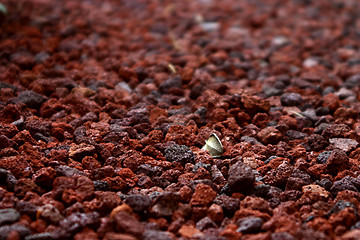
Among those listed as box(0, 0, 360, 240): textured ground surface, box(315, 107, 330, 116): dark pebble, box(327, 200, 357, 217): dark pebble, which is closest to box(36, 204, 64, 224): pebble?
box(0, 0, 360, 240): textured ground surface

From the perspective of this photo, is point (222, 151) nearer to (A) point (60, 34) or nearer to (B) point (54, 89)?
(B) point (54, 89)

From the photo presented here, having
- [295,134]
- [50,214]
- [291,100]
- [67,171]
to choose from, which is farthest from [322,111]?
[50,214]

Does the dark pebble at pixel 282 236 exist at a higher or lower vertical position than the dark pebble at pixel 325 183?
higher

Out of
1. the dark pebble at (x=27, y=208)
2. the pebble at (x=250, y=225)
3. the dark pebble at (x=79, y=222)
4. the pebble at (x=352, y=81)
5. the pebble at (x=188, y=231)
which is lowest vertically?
the pebble at (x=352, y=81)

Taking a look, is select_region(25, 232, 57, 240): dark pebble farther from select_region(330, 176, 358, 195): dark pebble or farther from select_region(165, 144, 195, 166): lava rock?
select_region(330, 176, 358, 195): dark pebble

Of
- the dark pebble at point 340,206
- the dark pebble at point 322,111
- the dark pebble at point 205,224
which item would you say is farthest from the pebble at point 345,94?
the dark pebble at point 205,224

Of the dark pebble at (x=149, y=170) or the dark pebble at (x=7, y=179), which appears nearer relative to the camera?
the dark pebble at (x=7, y=179)

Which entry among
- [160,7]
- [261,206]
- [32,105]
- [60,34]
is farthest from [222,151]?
[160,7]

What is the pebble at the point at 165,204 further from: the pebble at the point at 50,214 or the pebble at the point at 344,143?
the pebble at the point at 344,143
